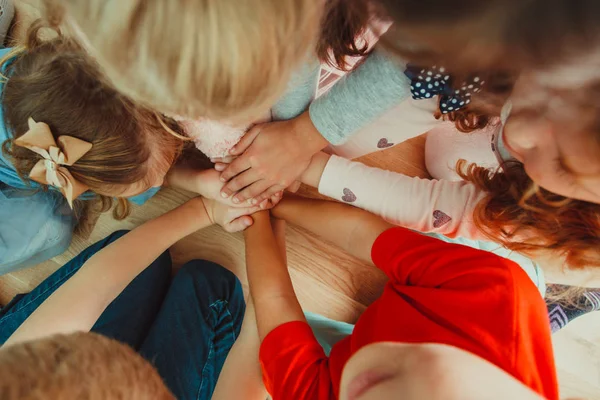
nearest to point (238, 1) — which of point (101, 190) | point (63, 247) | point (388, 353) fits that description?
point (388, 353)

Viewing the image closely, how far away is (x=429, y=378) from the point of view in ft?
0.96

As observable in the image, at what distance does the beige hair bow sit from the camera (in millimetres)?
467

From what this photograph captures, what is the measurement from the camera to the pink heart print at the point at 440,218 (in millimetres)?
662

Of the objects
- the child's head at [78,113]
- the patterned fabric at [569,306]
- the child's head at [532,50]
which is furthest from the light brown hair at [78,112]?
the patterned fabric at [569,306]

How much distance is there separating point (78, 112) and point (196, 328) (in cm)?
43

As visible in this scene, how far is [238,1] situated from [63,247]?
728 millimetres

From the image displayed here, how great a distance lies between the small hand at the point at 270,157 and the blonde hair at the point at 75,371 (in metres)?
0.40

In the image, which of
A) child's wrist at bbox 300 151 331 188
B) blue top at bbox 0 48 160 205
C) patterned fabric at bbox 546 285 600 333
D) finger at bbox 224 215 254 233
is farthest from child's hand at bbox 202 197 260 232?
patterned fabric at bbox 546 285 600 333

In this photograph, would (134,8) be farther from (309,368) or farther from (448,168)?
(448,168)

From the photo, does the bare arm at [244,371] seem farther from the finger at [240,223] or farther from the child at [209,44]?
the child at [209,44]

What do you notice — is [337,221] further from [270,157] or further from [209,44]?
[209,44]

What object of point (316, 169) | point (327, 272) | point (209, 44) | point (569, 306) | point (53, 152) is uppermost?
point (209, 44)

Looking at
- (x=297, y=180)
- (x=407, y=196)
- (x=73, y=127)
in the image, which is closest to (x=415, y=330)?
(x=407, y=196)

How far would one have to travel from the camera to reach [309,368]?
0.54 m
